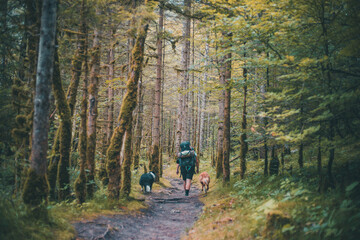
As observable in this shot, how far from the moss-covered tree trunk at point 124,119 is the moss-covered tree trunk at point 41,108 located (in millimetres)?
3200

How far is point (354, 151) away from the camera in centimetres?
421

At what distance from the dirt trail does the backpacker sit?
1.69m

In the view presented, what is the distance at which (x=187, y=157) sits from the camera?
10094 millimetres

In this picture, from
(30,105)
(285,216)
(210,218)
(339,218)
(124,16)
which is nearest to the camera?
(339,218)

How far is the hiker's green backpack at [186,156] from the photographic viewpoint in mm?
9938

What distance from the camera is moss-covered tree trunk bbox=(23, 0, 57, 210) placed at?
4.34 metres

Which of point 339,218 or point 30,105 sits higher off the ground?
point 30,105

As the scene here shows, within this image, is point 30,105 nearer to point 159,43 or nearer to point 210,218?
point 210,218

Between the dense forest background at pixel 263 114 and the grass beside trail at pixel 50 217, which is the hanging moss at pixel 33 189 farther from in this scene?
the grass beside trail at pixel 50 217

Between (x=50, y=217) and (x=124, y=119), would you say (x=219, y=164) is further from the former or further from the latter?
(x=50, y=217)

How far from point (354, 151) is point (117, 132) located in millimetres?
6684

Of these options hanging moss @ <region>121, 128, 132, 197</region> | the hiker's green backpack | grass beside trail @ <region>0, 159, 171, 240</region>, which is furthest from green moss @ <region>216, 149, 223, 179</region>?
grass beside trail @ <region>0, 159, 171, 240</region>

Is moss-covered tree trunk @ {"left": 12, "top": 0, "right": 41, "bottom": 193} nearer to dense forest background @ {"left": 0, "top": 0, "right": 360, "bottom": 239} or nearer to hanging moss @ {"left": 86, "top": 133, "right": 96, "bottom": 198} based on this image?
dense forest background @ {"left": 0, "top": 0, "right": 360, "bottom": 239}

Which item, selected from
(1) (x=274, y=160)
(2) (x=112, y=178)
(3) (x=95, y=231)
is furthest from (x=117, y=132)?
(1) (x=274, y=160)
